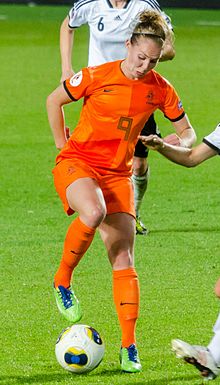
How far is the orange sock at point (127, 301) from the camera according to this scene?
255 inches

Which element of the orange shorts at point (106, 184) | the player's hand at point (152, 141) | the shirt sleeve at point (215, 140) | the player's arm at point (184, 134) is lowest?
the orange shorts at point (106, 184)

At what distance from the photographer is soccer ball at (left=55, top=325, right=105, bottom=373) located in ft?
20.6

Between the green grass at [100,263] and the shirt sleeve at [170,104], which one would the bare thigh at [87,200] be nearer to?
the shirt sleeve at [170,104]

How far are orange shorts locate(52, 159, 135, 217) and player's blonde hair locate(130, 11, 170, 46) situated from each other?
0.77 metres

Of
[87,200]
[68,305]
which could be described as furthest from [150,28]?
[68,305]

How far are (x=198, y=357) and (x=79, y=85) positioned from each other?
1.81m

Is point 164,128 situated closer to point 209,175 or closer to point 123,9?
point 209,175

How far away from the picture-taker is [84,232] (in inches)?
259

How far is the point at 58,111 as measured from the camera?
699cm

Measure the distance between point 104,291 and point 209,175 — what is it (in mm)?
4863

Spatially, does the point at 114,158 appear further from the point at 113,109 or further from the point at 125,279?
the point at 125,279

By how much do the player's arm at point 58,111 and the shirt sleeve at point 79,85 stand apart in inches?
2.8

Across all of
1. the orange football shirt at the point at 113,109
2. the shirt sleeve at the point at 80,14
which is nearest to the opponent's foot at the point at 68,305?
the orange football shirt at the point at 113,109

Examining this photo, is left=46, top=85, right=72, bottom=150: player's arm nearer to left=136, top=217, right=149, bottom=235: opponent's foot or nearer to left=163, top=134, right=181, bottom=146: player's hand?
left=163, top=134, right=181, bottom=146: player's hand
